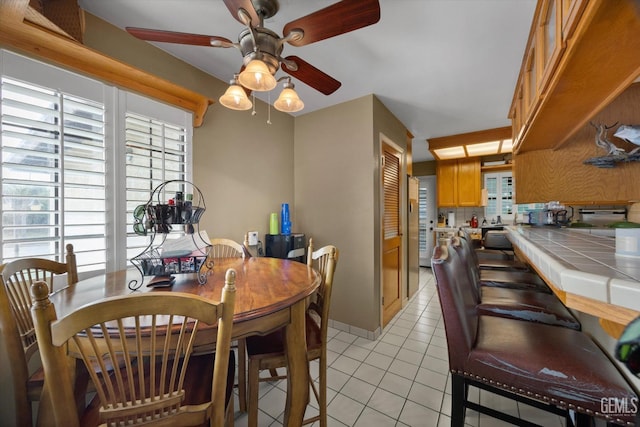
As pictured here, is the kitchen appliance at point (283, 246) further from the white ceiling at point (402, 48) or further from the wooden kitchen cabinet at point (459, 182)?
the wooden kitchen cabinet at point (459, 182)

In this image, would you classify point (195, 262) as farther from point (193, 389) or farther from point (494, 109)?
point (494, 109)

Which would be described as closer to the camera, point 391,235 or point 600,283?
point 600,283

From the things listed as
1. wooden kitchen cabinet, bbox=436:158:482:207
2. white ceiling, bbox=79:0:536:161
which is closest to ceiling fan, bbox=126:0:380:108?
white ceiling, bbox=79:0:536:161

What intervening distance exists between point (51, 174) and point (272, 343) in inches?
59.6

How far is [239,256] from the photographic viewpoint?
2119mm

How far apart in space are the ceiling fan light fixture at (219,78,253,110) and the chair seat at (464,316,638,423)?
5.67 ft

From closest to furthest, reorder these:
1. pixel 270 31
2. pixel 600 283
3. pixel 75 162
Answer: pixel 600 283, pixel 270 31, pixel 75 162

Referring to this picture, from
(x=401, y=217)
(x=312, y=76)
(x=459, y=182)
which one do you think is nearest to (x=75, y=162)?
(x=312, y=76)

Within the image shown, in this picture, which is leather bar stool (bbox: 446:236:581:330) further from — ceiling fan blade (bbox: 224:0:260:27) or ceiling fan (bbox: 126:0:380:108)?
ceiling fan blade (bbox: 224:0:260:27)

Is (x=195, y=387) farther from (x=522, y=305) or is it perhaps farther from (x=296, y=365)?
→ (x=522, y=305)

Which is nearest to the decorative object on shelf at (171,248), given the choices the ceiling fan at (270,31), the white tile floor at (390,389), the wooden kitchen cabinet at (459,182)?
the ceiling fan at (270,31)

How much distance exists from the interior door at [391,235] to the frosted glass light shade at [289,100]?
1.45m

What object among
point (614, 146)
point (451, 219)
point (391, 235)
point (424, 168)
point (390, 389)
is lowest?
point (390, 389)

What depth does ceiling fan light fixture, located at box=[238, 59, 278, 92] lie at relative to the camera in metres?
1.15
